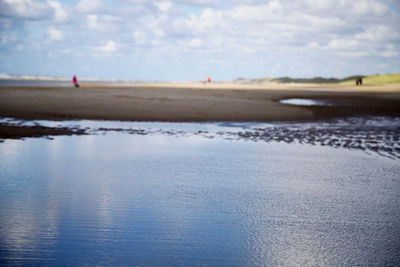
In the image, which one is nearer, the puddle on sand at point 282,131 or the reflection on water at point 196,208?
the reflection on water at point 196,208

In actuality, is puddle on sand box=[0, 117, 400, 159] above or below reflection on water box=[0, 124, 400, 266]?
above

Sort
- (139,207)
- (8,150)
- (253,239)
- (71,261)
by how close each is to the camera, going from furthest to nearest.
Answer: (8,150), (139,207), (253,239), (71,261)

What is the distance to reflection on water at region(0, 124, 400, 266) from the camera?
3.93 metres

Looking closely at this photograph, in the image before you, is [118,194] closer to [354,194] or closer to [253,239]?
[253,239]

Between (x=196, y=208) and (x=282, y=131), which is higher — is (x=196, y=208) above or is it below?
below

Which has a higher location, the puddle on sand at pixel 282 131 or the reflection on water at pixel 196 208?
the puddle on sand at pixel 282 131

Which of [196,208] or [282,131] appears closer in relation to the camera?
[196,208]

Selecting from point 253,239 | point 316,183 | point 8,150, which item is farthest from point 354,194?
point 8,150

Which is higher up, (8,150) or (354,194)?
(8,150)

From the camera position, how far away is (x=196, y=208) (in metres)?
5.32

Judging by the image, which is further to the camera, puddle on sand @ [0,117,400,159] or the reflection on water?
puddle on sand @ [0,117,400,159]

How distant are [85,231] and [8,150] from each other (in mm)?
5867

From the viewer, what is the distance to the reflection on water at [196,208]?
393 cm

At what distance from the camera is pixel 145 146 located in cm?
1035
